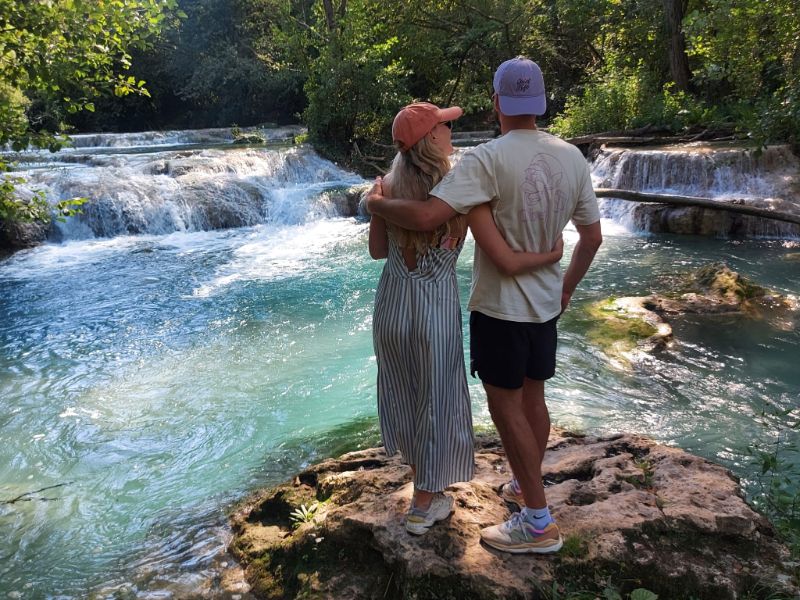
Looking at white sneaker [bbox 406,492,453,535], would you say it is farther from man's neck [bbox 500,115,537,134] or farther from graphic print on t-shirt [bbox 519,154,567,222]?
man's neck [bbox 500,115,537,134]

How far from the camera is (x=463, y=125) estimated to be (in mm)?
21125

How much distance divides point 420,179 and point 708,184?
400 inches

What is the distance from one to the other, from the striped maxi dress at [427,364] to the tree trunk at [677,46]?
14431mm

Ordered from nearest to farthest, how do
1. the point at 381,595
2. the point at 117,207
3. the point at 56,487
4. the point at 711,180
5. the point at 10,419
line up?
the point at 381,595 → the point at 56,487 → the point at 10,419 → the point at 711,180 → the point at 117,207

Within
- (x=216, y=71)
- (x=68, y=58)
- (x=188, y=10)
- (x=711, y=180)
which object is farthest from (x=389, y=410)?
(x=188, y=10)

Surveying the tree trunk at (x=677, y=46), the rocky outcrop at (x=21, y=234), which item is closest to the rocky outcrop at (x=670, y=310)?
the tree trunk at (x=677, y=46)

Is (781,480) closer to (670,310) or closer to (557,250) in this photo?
(557,250)

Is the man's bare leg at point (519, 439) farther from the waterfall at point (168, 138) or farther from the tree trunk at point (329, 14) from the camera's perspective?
the waterfall at point (168, 138)

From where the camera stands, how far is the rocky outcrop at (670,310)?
5613mm

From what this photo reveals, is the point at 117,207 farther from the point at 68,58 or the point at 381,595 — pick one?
the point at 381,595

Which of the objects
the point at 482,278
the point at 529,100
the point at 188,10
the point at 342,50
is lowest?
the point at 482,278

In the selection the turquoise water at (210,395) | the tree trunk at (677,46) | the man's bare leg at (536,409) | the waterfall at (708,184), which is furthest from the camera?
the tree trunk at (677,46)

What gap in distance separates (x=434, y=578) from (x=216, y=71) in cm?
2649

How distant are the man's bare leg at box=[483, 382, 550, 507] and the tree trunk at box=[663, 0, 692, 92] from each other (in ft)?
47.6
